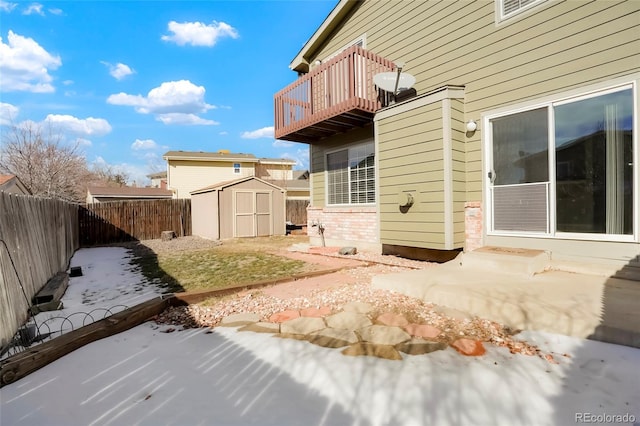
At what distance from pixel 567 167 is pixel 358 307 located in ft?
12.2

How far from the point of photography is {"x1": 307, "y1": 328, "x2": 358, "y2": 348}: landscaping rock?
2762 millimetres

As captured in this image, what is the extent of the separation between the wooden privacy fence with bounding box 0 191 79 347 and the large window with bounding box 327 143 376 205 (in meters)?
6.18

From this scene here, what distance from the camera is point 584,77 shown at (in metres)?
4.37

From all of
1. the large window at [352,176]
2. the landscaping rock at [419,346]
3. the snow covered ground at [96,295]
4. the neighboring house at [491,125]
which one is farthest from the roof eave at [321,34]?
the landscaping rock at [419,346]

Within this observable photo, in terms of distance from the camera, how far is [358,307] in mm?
3572

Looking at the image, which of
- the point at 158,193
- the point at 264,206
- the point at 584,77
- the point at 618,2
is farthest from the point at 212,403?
the point at 158,193

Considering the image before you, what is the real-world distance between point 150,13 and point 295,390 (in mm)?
13120

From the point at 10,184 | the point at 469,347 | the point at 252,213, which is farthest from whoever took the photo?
the point at 252,213

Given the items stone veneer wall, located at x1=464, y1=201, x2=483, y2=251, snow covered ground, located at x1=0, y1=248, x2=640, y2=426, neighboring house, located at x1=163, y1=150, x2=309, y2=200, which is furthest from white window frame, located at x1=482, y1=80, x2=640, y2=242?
neighboring house, located at x1=163, y1=150, x2=309, y2=200

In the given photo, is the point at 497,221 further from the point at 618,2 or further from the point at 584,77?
the point at 618,2

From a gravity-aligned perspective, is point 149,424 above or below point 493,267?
below

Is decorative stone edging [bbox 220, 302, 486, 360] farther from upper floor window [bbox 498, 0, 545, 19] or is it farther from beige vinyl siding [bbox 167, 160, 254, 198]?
beige vinyl siding [bbox 167, 160, 254, 198]

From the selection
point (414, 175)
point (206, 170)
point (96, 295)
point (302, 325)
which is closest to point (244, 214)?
point (96, 295)

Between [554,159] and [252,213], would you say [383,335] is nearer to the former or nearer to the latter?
[554,159]
